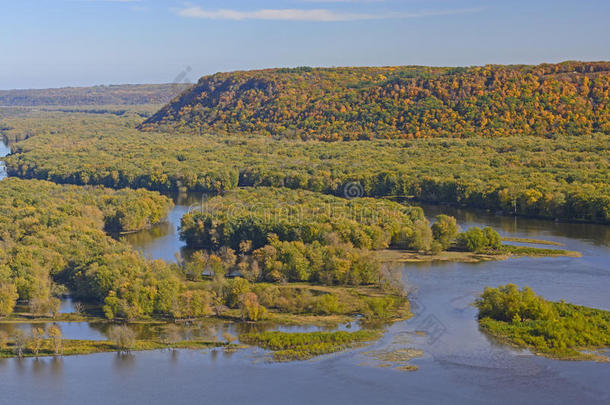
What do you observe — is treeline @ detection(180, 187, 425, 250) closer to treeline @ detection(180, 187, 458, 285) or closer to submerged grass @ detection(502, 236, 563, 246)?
treeline @ detection(180, 187, 458, 285)

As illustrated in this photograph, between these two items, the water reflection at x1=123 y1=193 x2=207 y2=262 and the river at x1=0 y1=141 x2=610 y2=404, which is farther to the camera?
the water reflection at x1=123 y1=193 x2=207 y2=262

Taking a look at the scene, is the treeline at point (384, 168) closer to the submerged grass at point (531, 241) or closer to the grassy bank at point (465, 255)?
the submerged grass at point (531, 241)

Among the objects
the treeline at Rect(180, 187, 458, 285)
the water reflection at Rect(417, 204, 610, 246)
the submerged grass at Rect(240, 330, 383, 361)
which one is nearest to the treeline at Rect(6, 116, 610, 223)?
the water reflection at Rect(417, 204, 610, 246)

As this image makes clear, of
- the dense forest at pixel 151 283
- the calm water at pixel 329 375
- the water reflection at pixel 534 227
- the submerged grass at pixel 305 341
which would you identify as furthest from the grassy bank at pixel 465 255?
the submerged grass at pixel 305 341

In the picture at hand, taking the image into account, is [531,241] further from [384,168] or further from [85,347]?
[85,347]

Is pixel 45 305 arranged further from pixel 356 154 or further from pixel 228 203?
pixel 356 154

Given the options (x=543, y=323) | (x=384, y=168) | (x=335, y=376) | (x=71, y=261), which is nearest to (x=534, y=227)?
(x=384, y=168)

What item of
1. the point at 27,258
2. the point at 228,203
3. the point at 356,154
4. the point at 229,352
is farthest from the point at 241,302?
the point at 356,154

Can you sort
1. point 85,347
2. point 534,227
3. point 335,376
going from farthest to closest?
point 534,227 → point 85,347 → point 335,376
